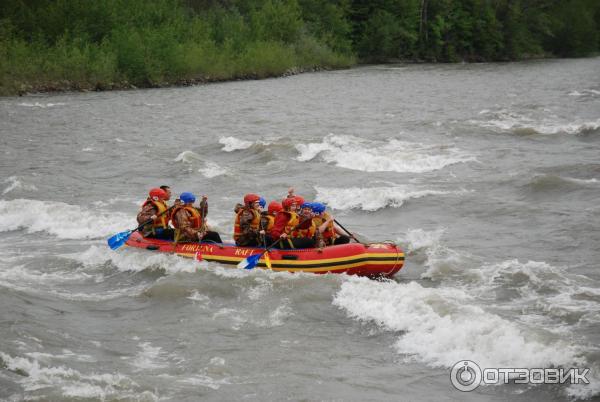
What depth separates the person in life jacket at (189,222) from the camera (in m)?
13.4

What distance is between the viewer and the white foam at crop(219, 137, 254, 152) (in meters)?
24.0

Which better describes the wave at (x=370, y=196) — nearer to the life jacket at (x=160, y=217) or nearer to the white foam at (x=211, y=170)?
the white foam at (x=211, y=170)

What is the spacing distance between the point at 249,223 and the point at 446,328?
14.4 feet

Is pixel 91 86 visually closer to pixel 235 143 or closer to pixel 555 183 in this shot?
pixel 235 143

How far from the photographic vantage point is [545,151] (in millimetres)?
21578

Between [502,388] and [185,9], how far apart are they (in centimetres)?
5032

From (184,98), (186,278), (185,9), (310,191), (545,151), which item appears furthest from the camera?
(185,9)

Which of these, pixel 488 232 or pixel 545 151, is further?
pixel 545 151

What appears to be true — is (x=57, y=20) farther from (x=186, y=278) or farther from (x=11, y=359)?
(x=11, y=359)

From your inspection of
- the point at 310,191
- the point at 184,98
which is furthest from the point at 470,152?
the point at 184,98

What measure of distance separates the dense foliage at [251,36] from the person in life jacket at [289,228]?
2623 cm

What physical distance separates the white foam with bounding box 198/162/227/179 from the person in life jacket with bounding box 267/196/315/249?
25.3ft

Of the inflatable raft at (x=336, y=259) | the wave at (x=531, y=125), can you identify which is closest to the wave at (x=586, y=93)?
the wave at (x=531, y=125)

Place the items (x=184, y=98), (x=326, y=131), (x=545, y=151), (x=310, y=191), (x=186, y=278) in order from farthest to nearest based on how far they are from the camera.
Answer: (x=184, y=98)
(x=326, y=131)
(x=545, y=151)
(x=310, y=191)
(x=186, y=278)
